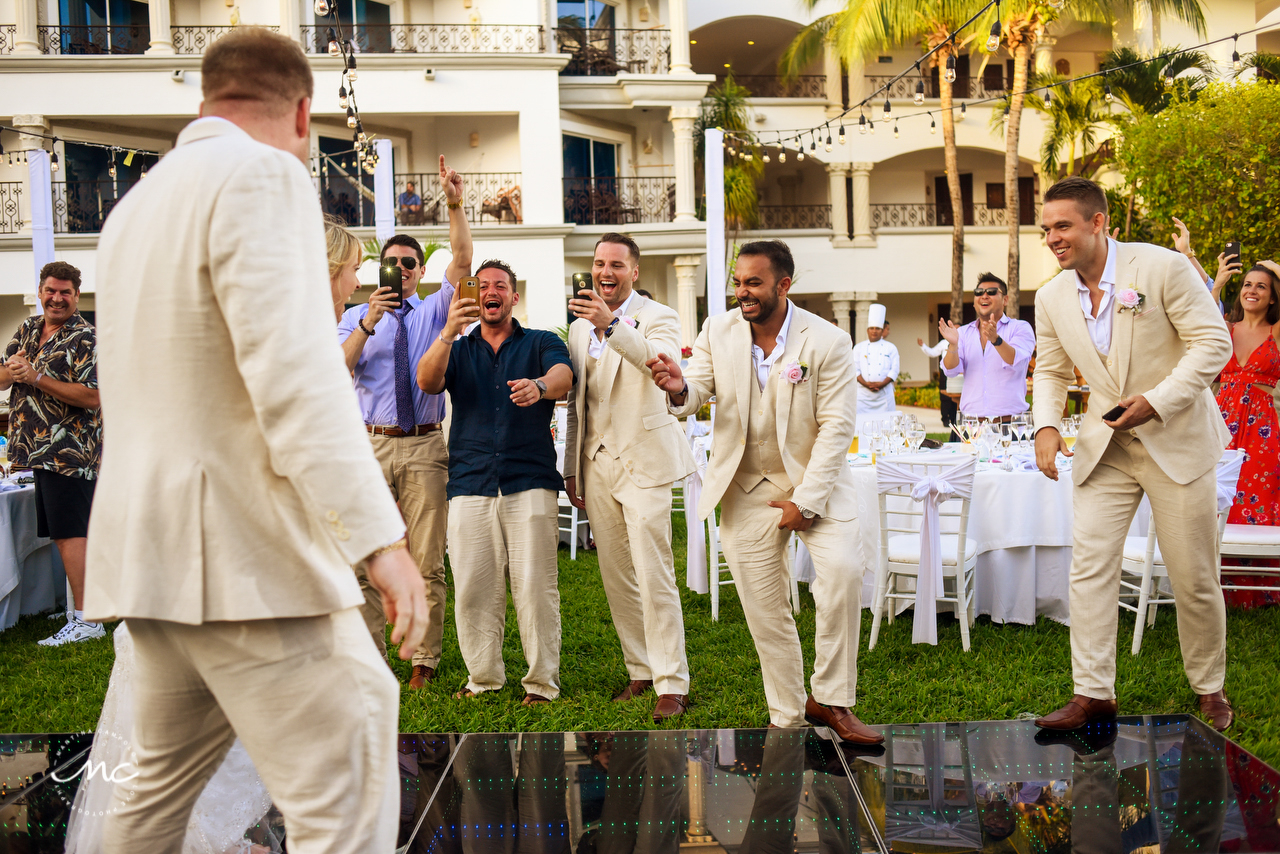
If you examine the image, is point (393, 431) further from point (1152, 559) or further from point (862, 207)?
point (862, 207)

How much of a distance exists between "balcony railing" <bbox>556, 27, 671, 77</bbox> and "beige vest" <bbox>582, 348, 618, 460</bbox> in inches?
783

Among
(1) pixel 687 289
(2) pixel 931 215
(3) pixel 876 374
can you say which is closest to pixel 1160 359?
(3) pixel 876 374

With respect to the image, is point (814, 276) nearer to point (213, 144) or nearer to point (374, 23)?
point (374, 23)

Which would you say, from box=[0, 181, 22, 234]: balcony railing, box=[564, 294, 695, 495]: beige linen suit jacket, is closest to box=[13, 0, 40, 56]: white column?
box=[0, 181, 22, 234]: balcony railing

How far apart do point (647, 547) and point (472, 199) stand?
19.0 m

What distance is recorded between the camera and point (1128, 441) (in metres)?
4.22

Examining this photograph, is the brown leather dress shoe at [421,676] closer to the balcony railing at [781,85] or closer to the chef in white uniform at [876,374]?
the chef in white uniform at [876,374]

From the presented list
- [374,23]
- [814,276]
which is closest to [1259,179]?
[814,276]

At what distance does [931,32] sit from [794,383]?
20.0 meters

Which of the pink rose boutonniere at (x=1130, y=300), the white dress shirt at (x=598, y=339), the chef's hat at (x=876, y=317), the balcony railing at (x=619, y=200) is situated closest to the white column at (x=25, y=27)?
the balcony railing at (x=619, y=200)

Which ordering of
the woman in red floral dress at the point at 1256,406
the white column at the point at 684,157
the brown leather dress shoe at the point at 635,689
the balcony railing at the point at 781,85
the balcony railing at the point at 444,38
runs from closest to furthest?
1. the brown leather dress shoe at the point at 635,689
2. the woman in red floral dress at the point at 1256,406
3. the balcony railing at the point at 444,38
4. the white column at the point at 684,157
5. the balcony railing at the point at 781,85

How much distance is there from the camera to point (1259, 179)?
53.0 ft

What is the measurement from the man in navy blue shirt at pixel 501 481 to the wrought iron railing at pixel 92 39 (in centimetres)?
1958

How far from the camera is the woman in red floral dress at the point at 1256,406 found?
20.4 feet
